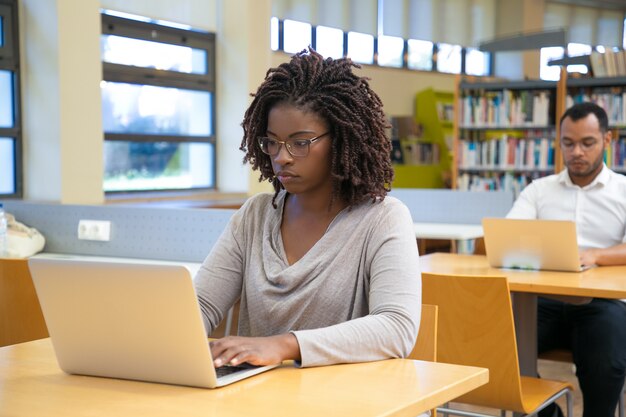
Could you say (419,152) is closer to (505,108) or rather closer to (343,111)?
(505,108)

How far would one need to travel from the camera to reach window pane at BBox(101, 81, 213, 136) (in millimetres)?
6031

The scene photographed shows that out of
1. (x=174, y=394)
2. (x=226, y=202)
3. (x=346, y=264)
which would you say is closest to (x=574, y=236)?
(x=346, y=264)

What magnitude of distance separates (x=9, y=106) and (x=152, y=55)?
4.49 feet

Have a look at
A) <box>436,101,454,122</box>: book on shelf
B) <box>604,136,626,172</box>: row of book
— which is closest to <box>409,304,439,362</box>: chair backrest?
<box>604,136,626,172</box>: row of book

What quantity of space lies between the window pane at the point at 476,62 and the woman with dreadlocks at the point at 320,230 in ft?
30.8

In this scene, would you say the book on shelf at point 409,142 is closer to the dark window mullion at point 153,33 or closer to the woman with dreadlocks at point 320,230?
the dark window mullion at point 153,33

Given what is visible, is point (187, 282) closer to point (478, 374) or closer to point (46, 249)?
point (478, 374)

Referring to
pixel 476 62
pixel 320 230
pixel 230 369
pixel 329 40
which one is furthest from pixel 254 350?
pixel 476 62

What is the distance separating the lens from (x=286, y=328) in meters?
1.66

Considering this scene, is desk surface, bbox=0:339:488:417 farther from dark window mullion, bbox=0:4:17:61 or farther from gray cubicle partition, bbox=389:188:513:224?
dark window mullion, bbox=0:4:17:61

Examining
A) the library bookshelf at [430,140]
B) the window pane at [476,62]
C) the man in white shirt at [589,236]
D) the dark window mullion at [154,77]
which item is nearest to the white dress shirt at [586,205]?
the man in white shirt at [589,236]

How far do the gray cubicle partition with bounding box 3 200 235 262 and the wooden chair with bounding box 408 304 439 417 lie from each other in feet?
5.15

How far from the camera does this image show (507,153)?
6680mm

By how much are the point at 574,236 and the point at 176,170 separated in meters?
4.30
